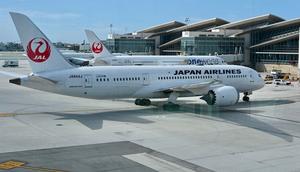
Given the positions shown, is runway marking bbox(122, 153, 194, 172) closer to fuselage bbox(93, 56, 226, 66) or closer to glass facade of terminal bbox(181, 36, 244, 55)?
fuselage bbox(93, 56, 226, 66)

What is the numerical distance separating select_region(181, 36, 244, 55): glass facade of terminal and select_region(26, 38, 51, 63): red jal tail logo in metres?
79.9

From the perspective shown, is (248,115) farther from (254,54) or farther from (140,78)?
(254,54)

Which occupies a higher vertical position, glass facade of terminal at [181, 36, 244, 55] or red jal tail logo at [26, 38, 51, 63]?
glass facade of terminal at [181, 36, 244, 55]

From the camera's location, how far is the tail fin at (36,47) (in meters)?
27.8

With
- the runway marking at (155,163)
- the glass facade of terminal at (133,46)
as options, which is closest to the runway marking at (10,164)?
the runway marking at (155,163)

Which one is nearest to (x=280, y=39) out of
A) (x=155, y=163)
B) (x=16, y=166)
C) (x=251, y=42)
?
(x=251, y=42)

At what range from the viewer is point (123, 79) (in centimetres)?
3234

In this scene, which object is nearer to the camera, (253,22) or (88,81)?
(88,81)

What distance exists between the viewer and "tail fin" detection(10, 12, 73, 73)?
27.8m

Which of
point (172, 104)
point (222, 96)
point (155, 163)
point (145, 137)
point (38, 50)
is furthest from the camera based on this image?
point (172, 104)

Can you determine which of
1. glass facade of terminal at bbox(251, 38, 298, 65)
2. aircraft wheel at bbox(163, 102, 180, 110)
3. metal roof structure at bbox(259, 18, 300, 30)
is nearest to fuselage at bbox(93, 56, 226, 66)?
glass facade of terminal at bbox(251, 38, 298, 65)

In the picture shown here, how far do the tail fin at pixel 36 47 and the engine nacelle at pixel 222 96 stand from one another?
447 inches

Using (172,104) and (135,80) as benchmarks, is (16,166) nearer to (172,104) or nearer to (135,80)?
(135,80)

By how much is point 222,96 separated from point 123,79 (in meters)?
7.52
